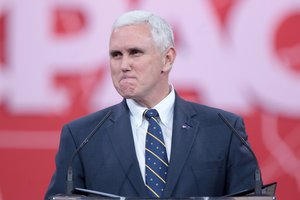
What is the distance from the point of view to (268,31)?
3.52 metres

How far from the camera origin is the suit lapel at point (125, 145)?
2.19 meters

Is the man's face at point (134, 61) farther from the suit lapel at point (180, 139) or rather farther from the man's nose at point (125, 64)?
the suit lapel at point (180, 139)

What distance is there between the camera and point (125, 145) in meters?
2.26

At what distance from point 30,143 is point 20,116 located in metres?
0.17

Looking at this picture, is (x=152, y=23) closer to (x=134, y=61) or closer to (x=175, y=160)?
(x=134, y=61)

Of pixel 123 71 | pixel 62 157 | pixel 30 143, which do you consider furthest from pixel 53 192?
pixel 30 143

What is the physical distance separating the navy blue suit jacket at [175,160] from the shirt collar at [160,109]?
0.03m

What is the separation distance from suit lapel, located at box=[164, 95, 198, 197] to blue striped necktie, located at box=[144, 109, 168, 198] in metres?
0.03

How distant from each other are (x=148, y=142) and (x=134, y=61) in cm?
29

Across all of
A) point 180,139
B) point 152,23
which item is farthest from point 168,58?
point 180,139

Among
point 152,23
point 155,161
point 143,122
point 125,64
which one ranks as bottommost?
point 155,161

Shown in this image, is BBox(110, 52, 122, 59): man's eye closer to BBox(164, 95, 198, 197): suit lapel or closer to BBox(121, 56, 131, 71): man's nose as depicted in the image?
BBox(121, 56, 131, 71): man's nose

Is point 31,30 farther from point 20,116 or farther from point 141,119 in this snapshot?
point 141,119

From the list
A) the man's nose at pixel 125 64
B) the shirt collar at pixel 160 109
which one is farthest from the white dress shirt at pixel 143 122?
the man's nose at pixel 125 64
